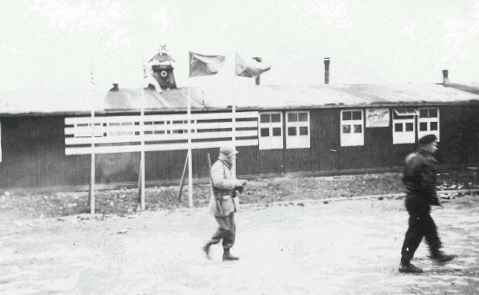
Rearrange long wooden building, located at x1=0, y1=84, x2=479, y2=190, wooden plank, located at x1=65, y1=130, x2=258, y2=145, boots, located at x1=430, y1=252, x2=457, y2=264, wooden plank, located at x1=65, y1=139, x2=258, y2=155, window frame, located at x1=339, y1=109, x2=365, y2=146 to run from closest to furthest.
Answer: boots, located at x1=430, y1=252, x2=457, y2=264 → wooden plank, located at x1=65, y1=139, x2=258, y2=155 → wooden plank, located at x1=65, y1=130, x2=258, y2=145 → long wooden building, located at x1=0, y1=84, x2=479, y2=190 → window frame, located at x1=339, y1=109, x2=365, y2=146

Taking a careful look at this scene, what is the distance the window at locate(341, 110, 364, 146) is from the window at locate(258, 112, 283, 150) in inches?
105

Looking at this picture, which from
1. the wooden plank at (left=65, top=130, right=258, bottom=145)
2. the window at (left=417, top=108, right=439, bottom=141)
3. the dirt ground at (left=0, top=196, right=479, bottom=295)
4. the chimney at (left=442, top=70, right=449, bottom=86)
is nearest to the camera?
the dirt ground at (left=0, top=196, right=479, bottom=295)

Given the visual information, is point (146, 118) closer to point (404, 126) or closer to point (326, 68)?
point (404, 126)

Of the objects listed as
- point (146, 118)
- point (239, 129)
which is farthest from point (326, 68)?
point (146, 118)

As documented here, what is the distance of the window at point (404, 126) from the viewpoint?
24547 mm

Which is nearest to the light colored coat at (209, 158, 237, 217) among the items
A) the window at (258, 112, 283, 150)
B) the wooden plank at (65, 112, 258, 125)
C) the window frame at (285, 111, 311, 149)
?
the wooden plank at (65, 112, 258, 125)

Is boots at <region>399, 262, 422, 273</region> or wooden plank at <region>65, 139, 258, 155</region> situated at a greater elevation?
wooden plank at <region>65, 139, 258, 155</region>

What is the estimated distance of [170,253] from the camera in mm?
9836

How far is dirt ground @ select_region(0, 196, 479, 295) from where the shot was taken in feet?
24.7

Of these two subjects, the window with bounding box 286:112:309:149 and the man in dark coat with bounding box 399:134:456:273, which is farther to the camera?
the window with bounding box 286:112:309:149

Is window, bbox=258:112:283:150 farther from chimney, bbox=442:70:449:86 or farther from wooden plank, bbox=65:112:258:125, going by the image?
chimney, bbox=442:70:449:86

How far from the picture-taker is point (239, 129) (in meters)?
22.4

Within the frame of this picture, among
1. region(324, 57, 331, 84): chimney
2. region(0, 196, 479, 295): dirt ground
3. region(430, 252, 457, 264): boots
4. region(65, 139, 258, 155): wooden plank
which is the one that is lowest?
region(0, 196, 479, 295): dirt ground

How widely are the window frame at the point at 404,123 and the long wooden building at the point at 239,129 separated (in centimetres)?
4
